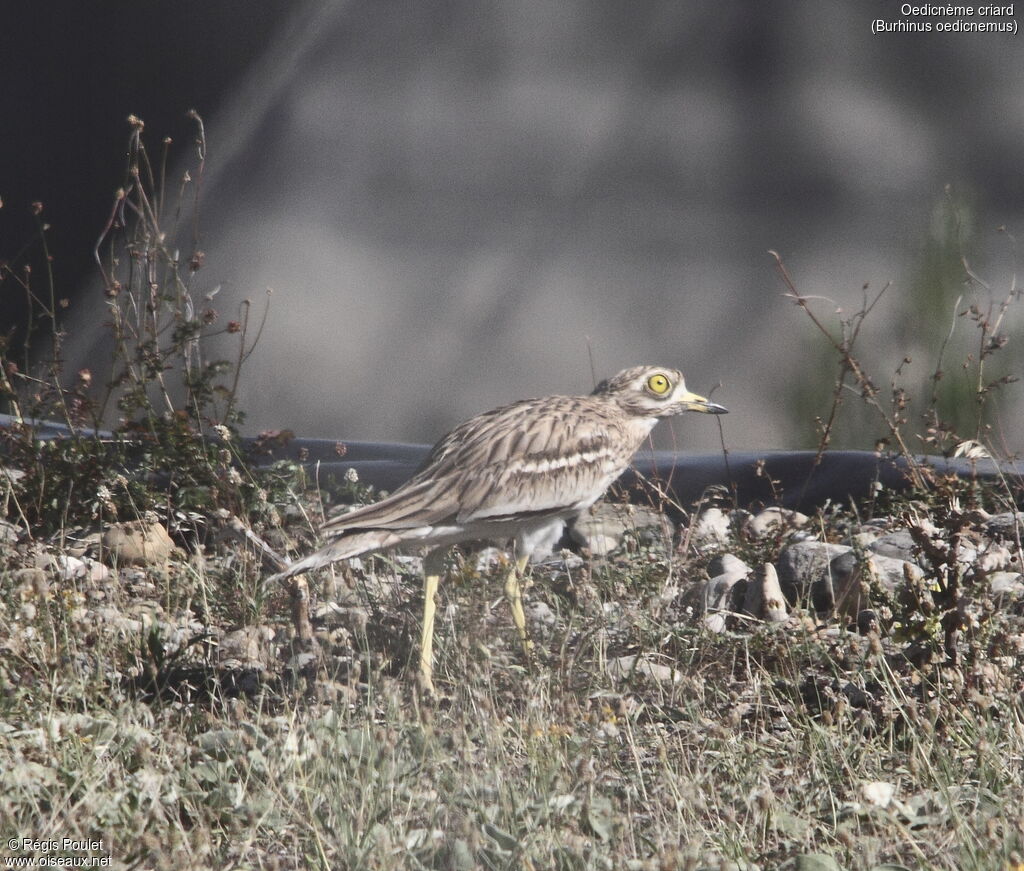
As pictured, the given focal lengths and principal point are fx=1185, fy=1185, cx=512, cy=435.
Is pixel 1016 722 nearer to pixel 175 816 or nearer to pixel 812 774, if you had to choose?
pixel 812 774

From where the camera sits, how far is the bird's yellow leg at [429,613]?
3494 millimetres

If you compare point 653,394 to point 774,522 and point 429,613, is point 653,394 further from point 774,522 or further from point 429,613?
point 429,613

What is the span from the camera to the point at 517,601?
3941 millimetres

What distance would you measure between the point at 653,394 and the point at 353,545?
1524 millimetres

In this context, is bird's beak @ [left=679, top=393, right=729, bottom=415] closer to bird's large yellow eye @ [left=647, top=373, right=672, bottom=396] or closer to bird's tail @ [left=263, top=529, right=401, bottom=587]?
bird's large yellow eye @ [left=647, top=373, right=672, bottom=396]

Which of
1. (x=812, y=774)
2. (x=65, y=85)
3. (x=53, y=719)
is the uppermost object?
(x=65, y=85)

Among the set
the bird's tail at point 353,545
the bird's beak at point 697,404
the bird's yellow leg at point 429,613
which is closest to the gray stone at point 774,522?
Answer: the bird's beak at point 697,404

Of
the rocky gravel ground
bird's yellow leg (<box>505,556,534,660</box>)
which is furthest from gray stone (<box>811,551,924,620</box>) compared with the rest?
bird's yellow leg (<box>505,556,534,660</box>)

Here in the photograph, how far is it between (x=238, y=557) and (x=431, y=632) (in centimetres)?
93

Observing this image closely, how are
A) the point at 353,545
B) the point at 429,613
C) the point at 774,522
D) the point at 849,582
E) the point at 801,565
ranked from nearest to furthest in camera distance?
the point at 353,545, the point at 429,613, the point at 849,582, the point at 801,565, the point at 774,522

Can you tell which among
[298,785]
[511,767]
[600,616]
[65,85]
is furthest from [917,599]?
[65,85]

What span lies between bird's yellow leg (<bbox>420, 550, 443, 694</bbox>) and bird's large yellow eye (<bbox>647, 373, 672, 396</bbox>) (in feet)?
3.66

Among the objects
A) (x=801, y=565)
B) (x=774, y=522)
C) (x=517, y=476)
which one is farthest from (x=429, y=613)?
(x=774, y=522)

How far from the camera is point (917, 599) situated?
340 cm
